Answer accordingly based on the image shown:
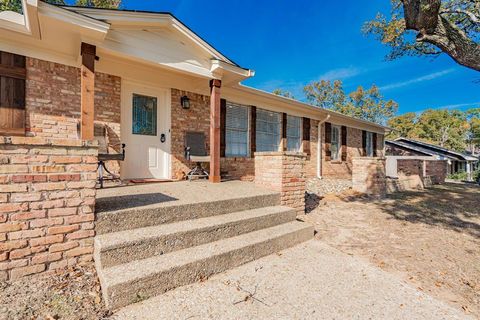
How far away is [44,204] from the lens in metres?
2.07

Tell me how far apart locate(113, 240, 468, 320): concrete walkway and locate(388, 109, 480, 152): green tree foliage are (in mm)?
30578

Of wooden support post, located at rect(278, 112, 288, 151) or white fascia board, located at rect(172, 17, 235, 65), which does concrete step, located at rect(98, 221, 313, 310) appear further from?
wooden support post, located at rect(278, 112, 288, 151)

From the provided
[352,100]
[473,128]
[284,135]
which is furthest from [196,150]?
[473,128]

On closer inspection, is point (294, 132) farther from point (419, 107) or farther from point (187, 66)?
point (419, 107)

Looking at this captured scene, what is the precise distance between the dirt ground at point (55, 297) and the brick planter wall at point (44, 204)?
105 mm

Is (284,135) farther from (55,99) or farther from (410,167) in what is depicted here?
(410,167)

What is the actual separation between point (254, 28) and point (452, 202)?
12659mm

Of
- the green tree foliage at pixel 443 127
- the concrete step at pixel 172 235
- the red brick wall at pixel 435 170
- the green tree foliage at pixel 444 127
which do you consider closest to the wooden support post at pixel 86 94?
the concrete step at pixel 172 235

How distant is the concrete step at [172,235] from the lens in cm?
208

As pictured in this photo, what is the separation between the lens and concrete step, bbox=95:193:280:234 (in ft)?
7.75

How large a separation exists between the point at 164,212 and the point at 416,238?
143 inches

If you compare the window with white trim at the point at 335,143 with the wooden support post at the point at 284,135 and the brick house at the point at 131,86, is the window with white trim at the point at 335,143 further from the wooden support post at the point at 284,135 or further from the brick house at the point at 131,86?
the brick house at the point at 131,86

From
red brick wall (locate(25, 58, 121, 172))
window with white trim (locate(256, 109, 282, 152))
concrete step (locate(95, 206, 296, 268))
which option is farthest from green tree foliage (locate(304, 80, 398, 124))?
concrete step (locate(95, 206, 296, 268))

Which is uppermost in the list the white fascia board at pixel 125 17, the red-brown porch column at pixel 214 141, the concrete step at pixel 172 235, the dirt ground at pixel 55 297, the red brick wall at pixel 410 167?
the white fascia board at pixel 125 17
